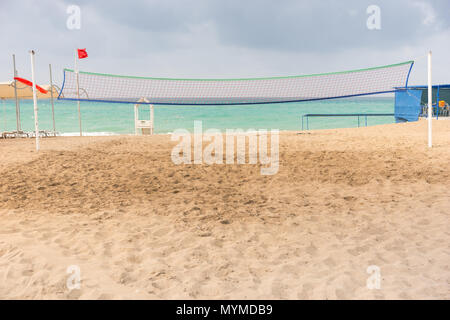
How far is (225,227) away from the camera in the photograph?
3.97 metres

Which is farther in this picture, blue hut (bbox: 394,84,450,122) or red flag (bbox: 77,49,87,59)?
blue hut (bbox: 394,84,450,122)

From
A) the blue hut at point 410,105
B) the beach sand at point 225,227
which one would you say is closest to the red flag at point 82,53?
the beach sand at point 225,227

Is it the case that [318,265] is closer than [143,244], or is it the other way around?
[318,265]

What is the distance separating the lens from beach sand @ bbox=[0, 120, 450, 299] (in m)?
2.76

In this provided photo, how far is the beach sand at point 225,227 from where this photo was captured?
9.06 ft

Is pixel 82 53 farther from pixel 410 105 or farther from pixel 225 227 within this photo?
pixel 410 105

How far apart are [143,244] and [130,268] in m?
0.51

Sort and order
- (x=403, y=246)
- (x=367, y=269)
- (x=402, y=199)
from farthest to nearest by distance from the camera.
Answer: (x=402, y=199)
(x=403, y=246)
(x=367, y=269)

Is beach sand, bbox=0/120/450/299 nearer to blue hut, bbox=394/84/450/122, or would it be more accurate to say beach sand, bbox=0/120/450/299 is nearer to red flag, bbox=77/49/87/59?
red flag, bbox=77/49/87/59

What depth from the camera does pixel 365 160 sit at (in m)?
6.75

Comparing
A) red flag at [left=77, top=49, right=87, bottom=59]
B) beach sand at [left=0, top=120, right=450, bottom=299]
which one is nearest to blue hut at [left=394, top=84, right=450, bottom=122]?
beach sand at [left=0, top=120, right=450, bottom=299]
